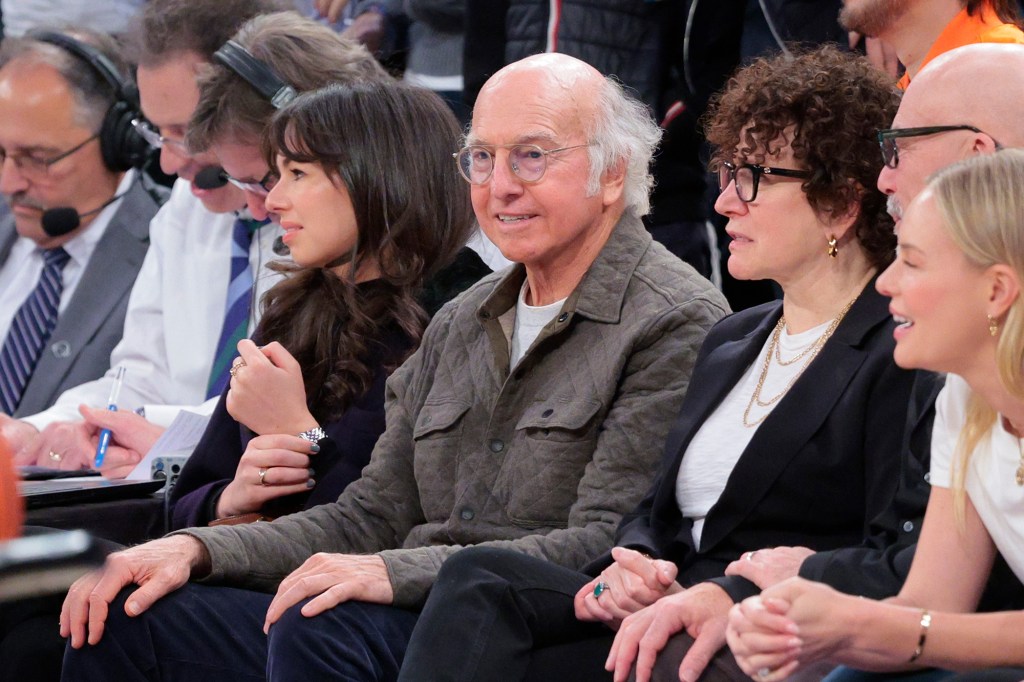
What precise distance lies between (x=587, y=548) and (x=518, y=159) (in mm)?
794

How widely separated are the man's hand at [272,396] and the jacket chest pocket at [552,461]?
66 cm

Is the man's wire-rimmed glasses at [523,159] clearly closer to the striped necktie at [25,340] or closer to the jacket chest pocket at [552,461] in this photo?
the jacket chest pocket at [552,461]

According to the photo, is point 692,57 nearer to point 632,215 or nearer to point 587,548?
point 632,215

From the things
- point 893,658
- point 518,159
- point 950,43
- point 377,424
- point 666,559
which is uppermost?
point 950,43

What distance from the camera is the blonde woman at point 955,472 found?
187 centimetres

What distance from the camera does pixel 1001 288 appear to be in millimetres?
1908

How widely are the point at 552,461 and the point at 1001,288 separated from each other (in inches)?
39.5

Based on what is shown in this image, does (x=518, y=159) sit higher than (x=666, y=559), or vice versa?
(x=518, y=159)

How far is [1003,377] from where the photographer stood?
1910mm

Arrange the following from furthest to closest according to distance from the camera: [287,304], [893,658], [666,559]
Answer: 1. [287,304]
2. [666,559]
3. [893,658]

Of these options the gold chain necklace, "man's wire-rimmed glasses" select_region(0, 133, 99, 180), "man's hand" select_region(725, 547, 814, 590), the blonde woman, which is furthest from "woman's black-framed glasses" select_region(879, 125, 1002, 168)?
"man's wire-rimmed glasses" select_region(0, 133, 99, 180)

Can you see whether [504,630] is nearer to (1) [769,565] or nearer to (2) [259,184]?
(1) [769,565]

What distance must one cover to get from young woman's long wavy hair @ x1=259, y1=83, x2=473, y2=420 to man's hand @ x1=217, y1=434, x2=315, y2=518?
171 mm

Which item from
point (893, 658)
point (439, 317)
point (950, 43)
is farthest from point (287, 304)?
point (893, 658)
